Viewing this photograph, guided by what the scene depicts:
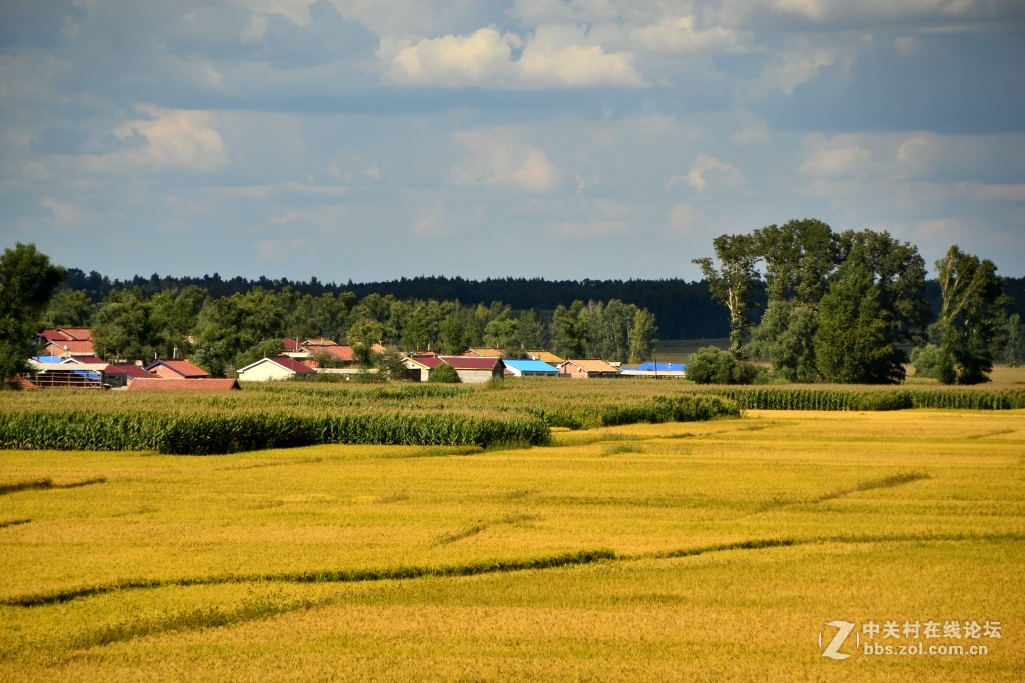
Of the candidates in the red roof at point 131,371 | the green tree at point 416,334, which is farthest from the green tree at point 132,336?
the green tree at point 416,334

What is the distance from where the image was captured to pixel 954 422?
230 feet

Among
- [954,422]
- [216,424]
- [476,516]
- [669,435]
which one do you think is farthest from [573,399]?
[476,516]

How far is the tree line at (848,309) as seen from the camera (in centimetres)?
10919

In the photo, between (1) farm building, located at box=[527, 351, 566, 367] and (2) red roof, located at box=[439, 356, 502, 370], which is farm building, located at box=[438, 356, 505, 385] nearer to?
(2) red roof, located at box=[439, 356, 502, 370]

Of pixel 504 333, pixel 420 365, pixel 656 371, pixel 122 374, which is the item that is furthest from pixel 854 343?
pixel 504 333

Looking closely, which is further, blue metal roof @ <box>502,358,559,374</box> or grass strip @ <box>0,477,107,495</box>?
blue metal roof @ <box>502,358,559,374</box>

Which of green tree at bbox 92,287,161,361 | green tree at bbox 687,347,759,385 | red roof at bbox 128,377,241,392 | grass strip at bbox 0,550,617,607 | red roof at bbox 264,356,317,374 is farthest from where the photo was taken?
green tree at bbox 92,287,161,361

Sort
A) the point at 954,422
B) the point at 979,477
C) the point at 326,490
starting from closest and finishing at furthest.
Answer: the point at 326,490 → the point at 979,477 → the point at 954,422

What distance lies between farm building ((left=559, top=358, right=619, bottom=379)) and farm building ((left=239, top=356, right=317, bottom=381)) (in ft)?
148

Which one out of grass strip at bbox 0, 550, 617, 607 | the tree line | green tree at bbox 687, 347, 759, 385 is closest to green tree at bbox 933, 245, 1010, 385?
the tree line

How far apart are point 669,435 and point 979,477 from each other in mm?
22602

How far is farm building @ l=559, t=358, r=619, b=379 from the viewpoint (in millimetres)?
154000

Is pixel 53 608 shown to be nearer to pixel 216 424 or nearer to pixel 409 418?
pixel 216 424

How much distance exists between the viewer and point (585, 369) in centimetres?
15638
